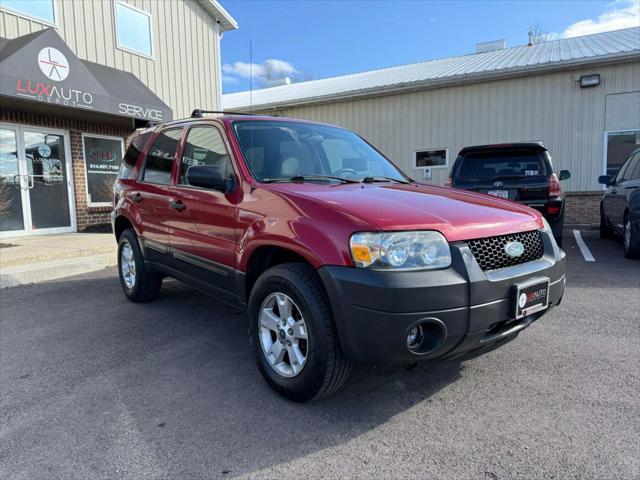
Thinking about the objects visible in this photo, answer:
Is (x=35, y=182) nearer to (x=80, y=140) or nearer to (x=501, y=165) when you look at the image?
(x=80, y=140)


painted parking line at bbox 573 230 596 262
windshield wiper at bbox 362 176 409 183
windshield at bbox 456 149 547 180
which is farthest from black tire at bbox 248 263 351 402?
painted parking line at bbox 573 230 596 262

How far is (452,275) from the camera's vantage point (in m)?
2.33

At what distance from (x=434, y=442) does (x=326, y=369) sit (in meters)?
0.67

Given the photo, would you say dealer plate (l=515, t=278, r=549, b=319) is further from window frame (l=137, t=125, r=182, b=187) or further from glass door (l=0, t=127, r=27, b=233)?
glass door (l=0, t=127, r=27, b=233)

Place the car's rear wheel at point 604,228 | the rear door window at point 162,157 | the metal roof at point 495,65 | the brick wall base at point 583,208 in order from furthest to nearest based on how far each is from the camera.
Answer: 1. the brick wall base at point 583,208
2. the metal roof at point 495,65
3. the car's rear wheel at point 604,228
4. the rear door window at point 162,157

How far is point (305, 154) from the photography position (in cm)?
359

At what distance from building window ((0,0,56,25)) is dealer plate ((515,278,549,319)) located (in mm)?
10465

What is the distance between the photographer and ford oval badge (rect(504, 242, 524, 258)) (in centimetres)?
265

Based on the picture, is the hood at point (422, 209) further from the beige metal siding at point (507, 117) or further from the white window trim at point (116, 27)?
the beige metal siding at point (507, 117)

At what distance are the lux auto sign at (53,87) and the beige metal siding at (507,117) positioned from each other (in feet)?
27.9

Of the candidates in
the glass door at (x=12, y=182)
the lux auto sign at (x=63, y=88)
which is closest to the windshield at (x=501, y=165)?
the lux auto sign at (x=63, y=88)

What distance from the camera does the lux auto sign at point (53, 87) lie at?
300 inches

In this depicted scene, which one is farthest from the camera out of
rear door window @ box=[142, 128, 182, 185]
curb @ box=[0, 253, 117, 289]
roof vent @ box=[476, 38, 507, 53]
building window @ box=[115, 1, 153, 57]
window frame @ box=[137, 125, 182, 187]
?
roof vent @ box=[476, 38, 507, 53]

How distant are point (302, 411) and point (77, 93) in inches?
320
